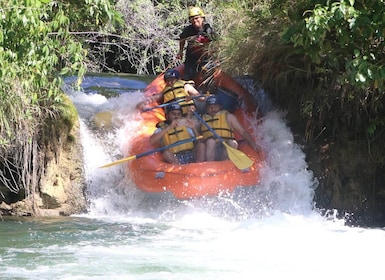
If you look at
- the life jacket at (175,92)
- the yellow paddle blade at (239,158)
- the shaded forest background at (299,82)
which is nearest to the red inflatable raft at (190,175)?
the yellow paddle blade at (239,158)

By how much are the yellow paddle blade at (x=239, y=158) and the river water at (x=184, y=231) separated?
0.76ft

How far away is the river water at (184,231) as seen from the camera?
4250mm

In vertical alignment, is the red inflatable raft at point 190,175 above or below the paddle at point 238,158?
below

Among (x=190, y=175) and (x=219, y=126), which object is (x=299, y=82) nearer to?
(x=219, y=126)

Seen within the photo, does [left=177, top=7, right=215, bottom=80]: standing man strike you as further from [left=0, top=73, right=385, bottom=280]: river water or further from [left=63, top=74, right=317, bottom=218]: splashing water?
[left=63, top=74, right=317, bottom=218]: splashing water

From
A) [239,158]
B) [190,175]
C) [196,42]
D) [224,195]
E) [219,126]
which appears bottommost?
[224,195]

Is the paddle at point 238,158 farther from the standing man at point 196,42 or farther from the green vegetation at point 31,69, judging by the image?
the green vegetation at point 31,69

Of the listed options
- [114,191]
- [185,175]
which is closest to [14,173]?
[114,191]

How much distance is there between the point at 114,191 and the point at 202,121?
3.78 feet

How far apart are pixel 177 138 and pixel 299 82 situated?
132cm

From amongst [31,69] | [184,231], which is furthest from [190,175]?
[31,69]

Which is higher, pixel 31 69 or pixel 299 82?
pixel 299 82

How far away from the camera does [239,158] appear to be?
271 inches

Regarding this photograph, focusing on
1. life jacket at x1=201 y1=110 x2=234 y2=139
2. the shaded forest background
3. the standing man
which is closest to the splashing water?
the shaded forest background
